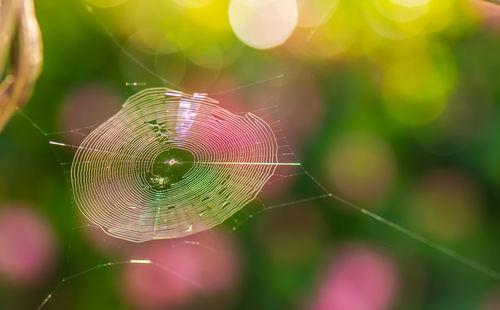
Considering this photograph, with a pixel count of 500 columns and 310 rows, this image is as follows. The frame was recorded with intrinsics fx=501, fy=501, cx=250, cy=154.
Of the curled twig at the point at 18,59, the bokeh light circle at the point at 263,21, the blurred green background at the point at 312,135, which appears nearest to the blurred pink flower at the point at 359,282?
the blurred green background at the point at 312,135

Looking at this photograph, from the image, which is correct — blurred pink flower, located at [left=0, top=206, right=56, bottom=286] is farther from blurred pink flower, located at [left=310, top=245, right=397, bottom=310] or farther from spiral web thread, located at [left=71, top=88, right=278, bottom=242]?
blurred pink flower, located at [left=310, top=245, right=397, bottom=310]

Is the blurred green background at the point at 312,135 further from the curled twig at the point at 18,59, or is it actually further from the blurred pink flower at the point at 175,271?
the curled twig at the point at 18,59

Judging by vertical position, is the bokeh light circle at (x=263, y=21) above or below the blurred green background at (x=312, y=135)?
above

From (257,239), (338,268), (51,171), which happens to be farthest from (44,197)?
(338,268)

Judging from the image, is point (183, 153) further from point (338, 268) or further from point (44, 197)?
point (338, 268)

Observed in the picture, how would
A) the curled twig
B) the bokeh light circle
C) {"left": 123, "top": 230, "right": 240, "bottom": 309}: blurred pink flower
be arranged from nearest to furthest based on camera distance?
the curled twig
the bokeh light circle
{"left": 123, "top": 230, "right": 240, "bottom": 309}: blurred pink flower

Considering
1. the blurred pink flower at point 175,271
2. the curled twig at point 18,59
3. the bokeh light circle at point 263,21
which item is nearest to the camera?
the curled twig at point 18,59

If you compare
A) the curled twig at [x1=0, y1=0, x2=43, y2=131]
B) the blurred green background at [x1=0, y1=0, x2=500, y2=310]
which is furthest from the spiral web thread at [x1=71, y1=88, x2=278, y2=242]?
the curled twig at [x1=0, y1=0, x2=43, y2=131]

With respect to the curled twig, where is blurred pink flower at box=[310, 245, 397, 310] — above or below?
below
